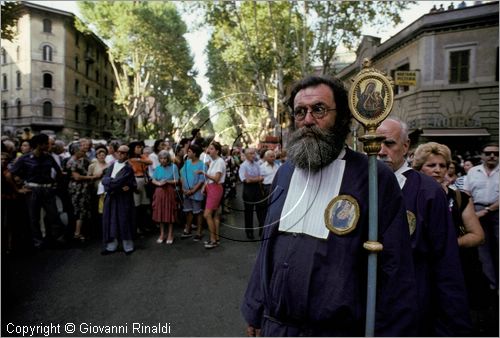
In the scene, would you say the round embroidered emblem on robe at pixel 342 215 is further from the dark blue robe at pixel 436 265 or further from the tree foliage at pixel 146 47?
the tree foliage at pixel 146 47

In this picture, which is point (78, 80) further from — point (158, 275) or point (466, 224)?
point (466, 224)

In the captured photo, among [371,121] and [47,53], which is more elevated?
[47,53]

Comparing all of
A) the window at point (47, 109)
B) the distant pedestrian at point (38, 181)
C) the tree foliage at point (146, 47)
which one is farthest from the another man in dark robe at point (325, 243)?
the window at point (47, 109)

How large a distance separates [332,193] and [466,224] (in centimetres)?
152

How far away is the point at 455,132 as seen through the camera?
17094 millimetres

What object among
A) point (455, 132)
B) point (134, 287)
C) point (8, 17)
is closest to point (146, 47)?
point (8, 17)

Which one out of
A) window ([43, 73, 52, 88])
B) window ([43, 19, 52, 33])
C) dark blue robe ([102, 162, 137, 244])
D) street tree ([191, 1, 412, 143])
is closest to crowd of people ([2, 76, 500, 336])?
dark blue robe ([102, 162, 137, 244])

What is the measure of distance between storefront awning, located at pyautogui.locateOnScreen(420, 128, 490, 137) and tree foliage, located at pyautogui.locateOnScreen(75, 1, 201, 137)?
1534 cm

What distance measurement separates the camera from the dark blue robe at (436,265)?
1.65 metres

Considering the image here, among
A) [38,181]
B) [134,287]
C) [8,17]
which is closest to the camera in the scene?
[134,287]

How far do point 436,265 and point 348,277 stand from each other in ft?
2.12

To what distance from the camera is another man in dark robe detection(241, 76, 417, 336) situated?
1.45m

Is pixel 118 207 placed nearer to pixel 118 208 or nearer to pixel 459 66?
pixel 118 208

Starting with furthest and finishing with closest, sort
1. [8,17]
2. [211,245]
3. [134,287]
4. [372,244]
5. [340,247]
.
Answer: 1. [8,17]
2. [211,245]
3. [134,287]
4. [340,247]
5. [372,244]
